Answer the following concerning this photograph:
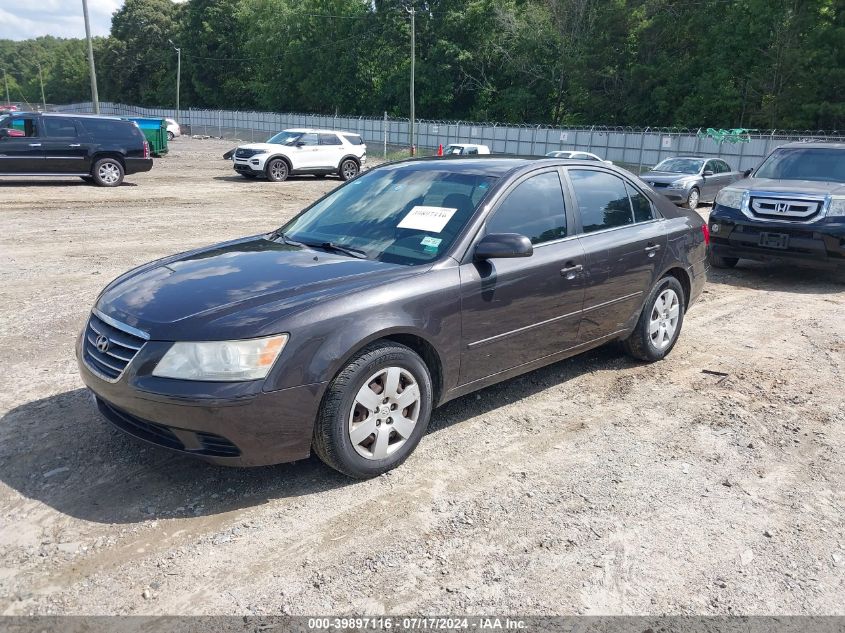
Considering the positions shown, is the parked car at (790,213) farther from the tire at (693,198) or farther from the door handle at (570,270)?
the tire at (693,198)

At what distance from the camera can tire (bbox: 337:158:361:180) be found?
24575mm

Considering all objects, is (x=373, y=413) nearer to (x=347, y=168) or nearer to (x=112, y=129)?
(x=112, y=129)

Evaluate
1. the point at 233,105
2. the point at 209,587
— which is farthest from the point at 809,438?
the point at 233,105

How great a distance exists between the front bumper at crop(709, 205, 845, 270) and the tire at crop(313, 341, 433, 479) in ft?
22.2

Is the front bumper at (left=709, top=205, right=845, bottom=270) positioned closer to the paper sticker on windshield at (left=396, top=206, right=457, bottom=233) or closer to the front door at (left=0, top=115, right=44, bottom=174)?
the paper sticker on windshield at (left=396, top=206, right=457, bottom=233)

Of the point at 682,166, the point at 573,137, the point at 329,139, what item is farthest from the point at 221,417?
the point at 573,137

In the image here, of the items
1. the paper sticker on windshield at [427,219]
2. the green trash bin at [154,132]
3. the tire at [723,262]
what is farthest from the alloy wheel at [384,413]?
the green trash bin at [154,132]

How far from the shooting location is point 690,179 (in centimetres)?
1853

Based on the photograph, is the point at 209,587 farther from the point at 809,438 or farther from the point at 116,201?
the point at 116,201

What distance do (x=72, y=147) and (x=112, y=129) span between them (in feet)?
3.50

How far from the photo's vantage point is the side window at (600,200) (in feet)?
16.6

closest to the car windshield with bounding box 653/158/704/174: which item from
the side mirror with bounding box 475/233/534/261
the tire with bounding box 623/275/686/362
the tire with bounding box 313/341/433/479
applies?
the tire with bounding box 623/275/686/362

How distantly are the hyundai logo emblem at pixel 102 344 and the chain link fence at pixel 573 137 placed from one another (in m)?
20.9

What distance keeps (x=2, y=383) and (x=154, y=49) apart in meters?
110
